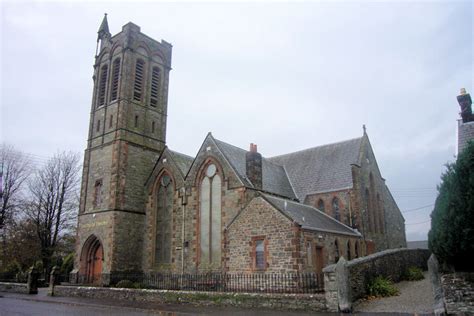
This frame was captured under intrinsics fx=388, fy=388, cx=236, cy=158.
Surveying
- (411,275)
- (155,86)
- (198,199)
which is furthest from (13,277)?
(411,275)

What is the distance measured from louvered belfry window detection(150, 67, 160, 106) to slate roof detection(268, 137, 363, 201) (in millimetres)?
13017

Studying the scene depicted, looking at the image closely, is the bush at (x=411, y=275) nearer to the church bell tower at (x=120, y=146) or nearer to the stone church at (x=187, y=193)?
the stone church at (x=187, y=193)

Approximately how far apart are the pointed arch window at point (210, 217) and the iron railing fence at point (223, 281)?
1.46 metres

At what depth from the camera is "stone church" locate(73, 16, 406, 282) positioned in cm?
2346

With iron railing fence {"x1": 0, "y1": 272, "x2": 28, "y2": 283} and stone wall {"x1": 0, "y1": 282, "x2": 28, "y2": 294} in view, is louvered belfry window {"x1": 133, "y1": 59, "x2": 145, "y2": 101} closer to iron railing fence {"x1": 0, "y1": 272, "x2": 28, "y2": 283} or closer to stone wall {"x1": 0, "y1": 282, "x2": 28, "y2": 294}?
stone wall {"x1": 0, "y1": 282, "x2": 28, "y2": 294}

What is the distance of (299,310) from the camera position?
49.9 feet

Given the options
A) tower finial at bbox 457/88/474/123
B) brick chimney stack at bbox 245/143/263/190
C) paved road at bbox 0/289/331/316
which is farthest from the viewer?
brick chimney stack at bbox 245/143/263/190

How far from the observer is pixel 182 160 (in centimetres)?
3259

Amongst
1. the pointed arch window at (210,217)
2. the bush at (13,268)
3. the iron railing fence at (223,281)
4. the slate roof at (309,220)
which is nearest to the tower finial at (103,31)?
the pointed arch window at (210,217)

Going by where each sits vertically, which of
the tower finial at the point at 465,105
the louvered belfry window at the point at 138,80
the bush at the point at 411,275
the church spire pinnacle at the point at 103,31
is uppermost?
the church spire pinnacle at the point at 103,31

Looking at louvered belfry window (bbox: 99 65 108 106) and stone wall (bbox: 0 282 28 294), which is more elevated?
louvered belfry window (bbox: 99 65 108 106)

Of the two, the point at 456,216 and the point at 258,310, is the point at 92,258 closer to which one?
the point at 258,310

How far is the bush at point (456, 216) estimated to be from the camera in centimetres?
1112

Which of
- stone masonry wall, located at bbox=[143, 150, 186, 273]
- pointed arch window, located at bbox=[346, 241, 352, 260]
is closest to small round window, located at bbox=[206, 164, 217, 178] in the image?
stone masonry wall, located at bbox=[143, 150, 186, 273]
